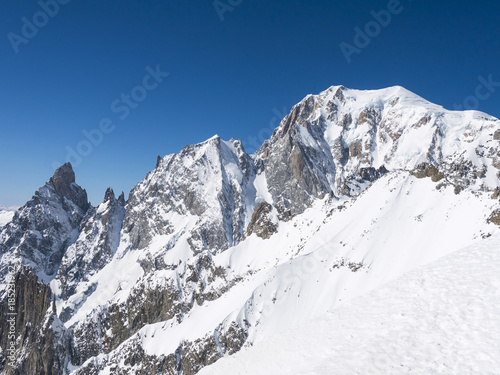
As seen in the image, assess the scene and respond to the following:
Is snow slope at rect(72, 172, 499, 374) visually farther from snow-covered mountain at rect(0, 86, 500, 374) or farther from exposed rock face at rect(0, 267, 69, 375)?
exposed rock face at rect(0, 267, 69, 375)

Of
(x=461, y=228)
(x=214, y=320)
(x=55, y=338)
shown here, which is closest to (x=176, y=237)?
(x=55, y=338)

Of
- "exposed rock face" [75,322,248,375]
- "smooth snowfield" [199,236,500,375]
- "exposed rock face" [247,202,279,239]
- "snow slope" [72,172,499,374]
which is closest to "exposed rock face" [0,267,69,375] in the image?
"exposed rock face" [75,322,248,375]

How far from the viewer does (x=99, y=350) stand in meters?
94.5

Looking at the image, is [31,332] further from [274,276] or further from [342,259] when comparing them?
[342,259]

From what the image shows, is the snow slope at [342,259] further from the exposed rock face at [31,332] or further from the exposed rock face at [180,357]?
the exposed rock face at [31,332]

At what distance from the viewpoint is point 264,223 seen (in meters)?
97.8

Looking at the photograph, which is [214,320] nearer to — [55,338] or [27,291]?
[55,338]

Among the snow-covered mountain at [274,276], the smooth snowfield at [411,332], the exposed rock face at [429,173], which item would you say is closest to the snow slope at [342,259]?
the snow-covered mountain at [274,276]

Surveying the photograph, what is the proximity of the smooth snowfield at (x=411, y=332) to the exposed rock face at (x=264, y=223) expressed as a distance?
75.6m

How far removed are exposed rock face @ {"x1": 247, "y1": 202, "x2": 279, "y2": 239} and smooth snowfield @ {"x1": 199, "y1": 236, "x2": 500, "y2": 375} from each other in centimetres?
7565

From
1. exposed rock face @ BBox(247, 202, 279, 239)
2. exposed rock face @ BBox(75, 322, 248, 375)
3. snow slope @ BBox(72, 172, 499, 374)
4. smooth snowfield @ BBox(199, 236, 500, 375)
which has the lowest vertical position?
exposed rock face @ BBox(75, 322, 248, 375)

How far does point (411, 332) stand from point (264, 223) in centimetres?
8435

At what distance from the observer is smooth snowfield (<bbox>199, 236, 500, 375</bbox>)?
11852 mm

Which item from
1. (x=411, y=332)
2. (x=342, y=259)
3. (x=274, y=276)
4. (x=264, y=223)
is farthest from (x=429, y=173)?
(x=411, y=332)
